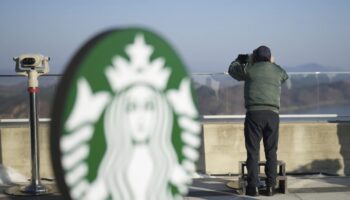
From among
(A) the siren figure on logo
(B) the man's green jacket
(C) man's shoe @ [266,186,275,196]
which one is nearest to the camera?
(A) the siren figure on logo

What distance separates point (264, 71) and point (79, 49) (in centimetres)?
433

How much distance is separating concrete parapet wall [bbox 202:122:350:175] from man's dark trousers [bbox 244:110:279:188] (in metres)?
2.06

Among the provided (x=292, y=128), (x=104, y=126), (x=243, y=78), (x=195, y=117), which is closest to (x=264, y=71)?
(x=243, y=78)

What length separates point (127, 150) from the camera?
78.0 inches

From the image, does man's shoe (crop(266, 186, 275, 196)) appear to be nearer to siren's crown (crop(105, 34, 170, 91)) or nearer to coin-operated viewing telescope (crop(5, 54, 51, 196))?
coin-operated viewing telescope (crop(5, 54, 51, 196))

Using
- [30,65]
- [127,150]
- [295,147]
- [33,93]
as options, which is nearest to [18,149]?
[33,93]

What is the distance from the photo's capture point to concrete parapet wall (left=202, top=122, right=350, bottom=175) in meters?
8.20

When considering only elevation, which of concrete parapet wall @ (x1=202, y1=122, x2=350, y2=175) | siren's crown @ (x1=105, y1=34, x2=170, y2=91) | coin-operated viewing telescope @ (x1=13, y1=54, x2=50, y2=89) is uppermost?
coin-operated viewing telescope @ (x1=13, y1=54, x2=50, y2=89)

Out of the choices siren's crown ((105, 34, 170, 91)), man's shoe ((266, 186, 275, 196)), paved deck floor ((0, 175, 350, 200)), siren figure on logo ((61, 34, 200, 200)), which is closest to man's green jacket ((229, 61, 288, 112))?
man's shoe ((266, 186, 275, 196))

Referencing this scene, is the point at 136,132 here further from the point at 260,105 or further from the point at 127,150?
the point at 260,105

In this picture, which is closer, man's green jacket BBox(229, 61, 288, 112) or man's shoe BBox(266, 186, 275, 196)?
man's green jacket BBox(229, 61, 288, 112)

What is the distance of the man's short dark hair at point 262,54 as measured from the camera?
19.8ft

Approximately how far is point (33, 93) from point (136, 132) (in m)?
4.66

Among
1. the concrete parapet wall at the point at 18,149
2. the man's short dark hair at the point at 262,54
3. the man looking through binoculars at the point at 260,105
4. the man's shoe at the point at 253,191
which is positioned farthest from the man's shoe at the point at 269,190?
Result: the concrete parapet wall at the point at 18,149
